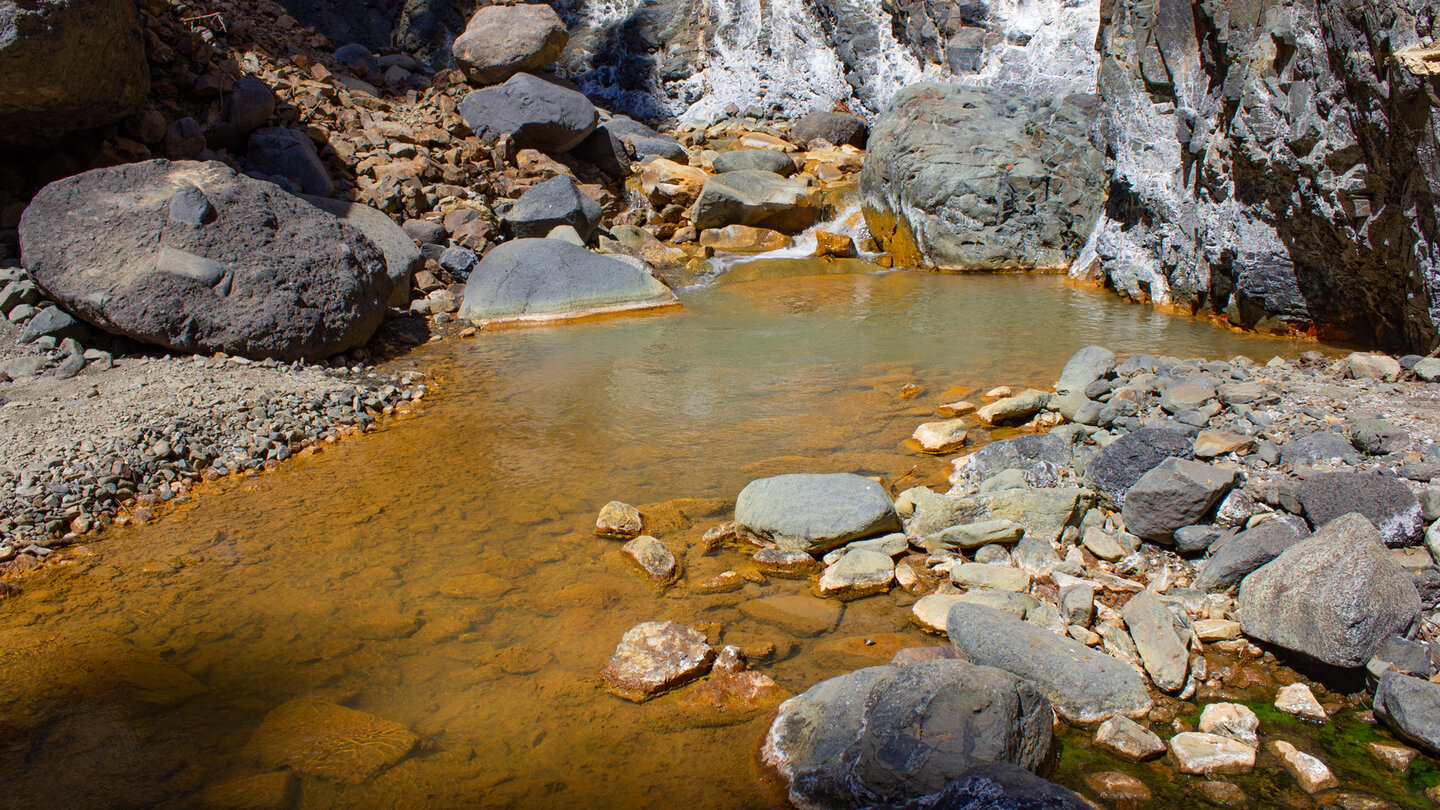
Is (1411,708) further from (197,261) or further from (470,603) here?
(197,261)

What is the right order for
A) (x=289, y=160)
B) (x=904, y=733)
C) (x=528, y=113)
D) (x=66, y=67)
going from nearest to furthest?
1. (x=904, y=733)
2. (x=66, y=67)
3. (x=289, y=160)
4. (x=528, y=113)

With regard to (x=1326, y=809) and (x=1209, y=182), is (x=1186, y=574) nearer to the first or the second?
(x=1326, y=809)

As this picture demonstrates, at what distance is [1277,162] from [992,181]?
416cm

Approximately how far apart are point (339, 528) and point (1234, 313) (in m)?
A: 7.06

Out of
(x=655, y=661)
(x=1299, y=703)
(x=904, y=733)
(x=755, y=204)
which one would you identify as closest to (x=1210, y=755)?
(x=1299, y=703)

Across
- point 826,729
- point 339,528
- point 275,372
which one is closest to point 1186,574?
point 826,729

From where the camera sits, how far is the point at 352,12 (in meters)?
17.0

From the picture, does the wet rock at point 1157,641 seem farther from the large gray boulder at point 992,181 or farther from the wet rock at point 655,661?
the large gray boulder at point 992,181

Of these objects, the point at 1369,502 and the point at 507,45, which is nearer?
the point at 1369,502

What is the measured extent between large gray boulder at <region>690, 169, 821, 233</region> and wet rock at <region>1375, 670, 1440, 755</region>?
9.83m

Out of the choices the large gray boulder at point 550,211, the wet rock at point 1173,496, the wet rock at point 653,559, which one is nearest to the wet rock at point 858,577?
the wet rock at point 653,559

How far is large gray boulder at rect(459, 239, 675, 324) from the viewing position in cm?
809

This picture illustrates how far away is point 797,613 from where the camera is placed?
312 centimetres

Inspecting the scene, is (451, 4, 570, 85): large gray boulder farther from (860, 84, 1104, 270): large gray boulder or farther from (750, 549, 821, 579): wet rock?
(750, 549, 821, 579): wet rock
